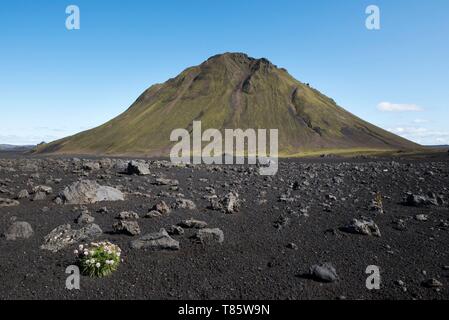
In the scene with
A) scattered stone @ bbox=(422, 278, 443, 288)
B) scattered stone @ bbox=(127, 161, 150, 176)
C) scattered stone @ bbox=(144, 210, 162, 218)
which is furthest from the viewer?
scattered stone @ bbox=(127, 161, 150, 176)

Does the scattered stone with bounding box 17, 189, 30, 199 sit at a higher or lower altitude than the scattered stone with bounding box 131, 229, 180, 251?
higher

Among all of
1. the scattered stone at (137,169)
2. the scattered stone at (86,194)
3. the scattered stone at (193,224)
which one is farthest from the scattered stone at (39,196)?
the scattered stone at (137,169)

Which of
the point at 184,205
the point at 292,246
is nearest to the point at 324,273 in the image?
the point at 292,246

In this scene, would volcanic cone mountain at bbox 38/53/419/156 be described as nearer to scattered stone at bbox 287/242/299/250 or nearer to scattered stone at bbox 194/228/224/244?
scattered stone at bbox 194/228/224/244

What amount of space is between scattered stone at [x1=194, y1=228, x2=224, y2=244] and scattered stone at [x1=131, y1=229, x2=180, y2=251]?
2.92 feet

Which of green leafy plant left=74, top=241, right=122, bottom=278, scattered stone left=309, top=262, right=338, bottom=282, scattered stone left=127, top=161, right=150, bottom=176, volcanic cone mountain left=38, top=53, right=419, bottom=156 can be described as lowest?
scattered stone left=309, top=262, right=338, bottom=282

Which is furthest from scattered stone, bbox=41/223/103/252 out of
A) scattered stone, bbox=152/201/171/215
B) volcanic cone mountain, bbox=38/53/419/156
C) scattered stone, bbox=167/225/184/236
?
volcanic cone mountain, bbox=38/53/419/156

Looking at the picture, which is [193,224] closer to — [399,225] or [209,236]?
[209,236]

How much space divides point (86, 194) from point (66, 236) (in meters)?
5.56

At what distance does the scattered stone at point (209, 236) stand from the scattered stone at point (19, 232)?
5985mm

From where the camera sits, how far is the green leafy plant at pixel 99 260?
34.2 feet

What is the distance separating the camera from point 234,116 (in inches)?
6186

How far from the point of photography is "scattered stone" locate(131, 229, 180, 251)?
1229cm
